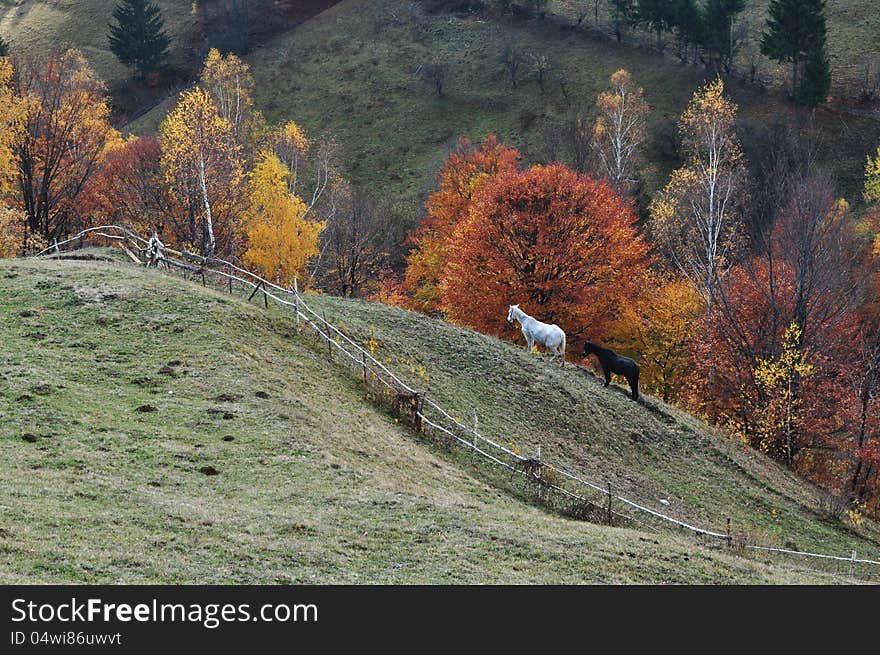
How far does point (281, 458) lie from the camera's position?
20.7 meters

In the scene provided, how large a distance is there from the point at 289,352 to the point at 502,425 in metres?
7.90

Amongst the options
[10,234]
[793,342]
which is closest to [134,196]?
[10,234]

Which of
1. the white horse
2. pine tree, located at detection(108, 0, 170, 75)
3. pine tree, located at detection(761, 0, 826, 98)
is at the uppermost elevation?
pine tree, located at detection(761, 0, 826, 98)

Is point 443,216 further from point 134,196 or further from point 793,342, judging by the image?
point 793,342

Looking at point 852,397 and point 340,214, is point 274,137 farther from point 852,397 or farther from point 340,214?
point 852,397

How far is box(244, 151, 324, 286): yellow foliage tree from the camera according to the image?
2359 inches

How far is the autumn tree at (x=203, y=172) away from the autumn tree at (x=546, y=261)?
15.0 metres

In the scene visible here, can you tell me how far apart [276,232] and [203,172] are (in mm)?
11923

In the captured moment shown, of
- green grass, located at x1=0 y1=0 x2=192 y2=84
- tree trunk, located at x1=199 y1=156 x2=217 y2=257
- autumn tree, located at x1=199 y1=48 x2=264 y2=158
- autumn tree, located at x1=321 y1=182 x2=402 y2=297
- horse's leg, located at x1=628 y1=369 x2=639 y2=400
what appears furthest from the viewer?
green grass, located at x1=0 y1=0 x2=192 y2=84

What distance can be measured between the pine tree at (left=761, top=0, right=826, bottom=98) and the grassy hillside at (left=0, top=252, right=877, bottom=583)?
238 feet

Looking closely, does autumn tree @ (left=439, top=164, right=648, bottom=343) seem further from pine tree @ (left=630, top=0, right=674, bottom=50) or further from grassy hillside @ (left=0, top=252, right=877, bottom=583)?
pine tree @ (left=630, top=0, right=674, bottom=50)

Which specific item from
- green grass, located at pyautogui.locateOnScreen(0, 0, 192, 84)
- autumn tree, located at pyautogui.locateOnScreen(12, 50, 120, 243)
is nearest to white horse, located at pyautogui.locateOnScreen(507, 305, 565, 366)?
autumn tree, located at pyautogui.locateOnScreen(12, 50, 120, 243)

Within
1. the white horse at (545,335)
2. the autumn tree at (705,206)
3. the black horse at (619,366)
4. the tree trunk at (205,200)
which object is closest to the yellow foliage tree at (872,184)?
the autumn tree at (705,206)
